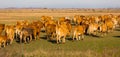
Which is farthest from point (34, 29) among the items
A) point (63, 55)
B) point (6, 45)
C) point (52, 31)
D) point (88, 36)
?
point (63, 55)

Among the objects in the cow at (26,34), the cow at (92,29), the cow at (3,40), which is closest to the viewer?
the cow at (3,40)

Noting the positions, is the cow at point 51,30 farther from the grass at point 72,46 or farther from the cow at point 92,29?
the cow at point 92,29

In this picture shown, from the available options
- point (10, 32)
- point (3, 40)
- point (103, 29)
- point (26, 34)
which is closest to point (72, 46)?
point (26, 34)

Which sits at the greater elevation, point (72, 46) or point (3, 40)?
point (3, 40)

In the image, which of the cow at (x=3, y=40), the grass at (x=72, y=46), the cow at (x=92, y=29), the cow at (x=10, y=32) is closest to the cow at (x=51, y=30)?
the grass at (x=72, y=46)

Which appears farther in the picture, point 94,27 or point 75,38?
point 94,27

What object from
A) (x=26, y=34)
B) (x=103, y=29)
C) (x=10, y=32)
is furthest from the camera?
(x=103, y=29)

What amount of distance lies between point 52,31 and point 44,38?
47.0 inches

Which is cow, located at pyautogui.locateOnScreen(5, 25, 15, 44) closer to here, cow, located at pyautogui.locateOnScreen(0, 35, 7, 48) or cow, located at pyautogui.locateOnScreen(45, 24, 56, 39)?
cow, located at pyautogui.locateOnScreen(0, 35, 7, 48)

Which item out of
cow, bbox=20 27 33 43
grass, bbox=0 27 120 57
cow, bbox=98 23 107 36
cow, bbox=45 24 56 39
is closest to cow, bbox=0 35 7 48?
grass, bbox=0 27 120 57

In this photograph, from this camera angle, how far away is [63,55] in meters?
15.1

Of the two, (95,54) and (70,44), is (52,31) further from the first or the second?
(95,54)

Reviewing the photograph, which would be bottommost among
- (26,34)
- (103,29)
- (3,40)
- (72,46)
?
(72,46)

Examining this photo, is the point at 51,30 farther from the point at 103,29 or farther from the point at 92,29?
the point at 103,29
